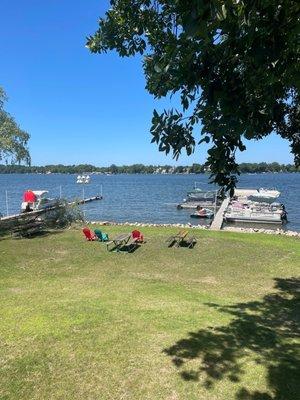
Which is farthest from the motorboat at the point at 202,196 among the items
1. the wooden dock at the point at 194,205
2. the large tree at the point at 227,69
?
the large tree at the point at 227,69

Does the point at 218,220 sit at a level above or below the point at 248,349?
below

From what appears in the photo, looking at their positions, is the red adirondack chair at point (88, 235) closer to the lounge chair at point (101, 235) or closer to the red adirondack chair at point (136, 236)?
the lounge chair at point (101, 235)

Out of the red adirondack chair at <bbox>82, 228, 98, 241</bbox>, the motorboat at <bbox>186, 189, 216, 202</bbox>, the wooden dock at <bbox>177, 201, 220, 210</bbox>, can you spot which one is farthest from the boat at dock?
the red adirondack chair at <bbox>82, 228, 98, 241</bbox>

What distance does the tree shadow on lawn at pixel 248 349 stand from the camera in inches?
212

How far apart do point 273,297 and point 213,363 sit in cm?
434

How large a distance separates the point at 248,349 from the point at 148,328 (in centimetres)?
172

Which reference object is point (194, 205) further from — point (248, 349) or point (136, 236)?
point (248, 349)

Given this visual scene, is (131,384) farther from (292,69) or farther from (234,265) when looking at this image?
(234,265)

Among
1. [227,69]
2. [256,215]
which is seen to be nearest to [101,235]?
[227,69]

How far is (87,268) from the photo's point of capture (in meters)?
12.3

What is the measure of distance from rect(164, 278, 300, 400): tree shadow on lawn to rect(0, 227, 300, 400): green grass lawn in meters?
0.02

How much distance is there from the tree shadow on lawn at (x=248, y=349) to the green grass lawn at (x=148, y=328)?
2 cm

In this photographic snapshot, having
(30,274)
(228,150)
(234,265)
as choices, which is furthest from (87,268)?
(228,150)

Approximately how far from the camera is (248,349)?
6.38 meters
